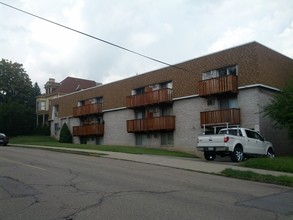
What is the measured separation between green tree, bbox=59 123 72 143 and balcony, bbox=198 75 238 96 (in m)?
22.5

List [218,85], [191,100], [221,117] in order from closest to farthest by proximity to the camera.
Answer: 1. [221,117]
2. [218,85]
3. [191,100]

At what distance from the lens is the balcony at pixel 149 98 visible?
108ft

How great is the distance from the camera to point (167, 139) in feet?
110

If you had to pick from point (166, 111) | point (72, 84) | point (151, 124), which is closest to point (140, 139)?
point (151, 124)

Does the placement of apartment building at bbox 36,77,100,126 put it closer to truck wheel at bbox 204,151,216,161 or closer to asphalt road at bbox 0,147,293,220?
truck wheel at bbox 204,151,216,161

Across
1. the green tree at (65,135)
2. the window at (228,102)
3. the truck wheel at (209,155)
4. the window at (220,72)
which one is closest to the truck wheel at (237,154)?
the truck wheel at (209,155)

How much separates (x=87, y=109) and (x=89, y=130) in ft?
7.85

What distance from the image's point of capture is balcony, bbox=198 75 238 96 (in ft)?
88.4

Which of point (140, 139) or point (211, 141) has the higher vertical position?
point (140, 139)

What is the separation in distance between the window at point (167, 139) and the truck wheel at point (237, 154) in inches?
482

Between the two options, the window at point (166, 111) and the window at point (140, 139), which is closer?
the window at point (166, 111)

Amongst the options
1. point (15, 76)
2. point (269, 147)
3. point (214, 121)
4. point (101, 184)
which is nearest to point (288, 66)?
point (214, 121)

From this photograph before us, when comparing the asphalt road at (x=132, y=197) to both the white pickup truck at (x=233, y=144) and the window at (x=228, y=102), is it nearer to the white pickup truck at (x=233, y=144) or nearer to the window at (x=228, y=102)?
the white pickup truck at (x=233, y=144)

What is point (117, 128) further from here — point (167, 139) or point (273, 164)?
point (273, 164)
